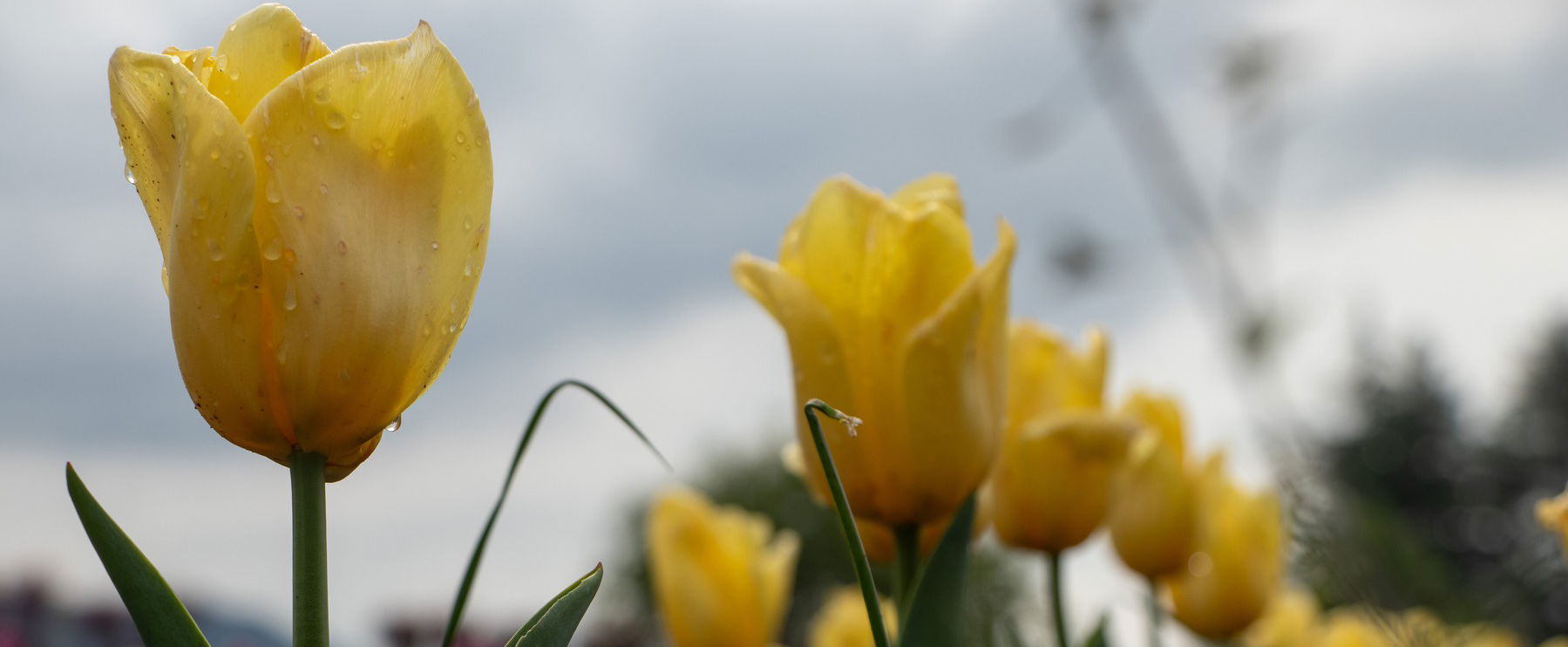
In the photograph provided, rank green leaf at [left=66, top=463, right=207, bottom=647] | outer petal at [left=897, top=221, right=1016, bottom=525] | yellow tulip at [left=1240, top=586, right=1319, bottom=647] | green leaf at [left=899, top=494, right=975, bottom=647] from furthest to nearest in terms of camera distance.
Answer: yellow tulip at [left=1240, top=586, right=1319, bottom=647] → outer petal at [left=897, top=221, right=1016, bottom=525] → green leaf at [left=899, top=494, right=975, bottom=647] → green leaf at [left=66, top=463, right=207, bottom=647]

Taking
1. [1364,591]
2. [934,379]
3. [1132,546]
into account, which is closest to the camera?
[1364,591]

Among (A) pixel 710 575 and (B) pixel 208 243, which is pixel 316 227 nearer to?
(B) pixel 208 243

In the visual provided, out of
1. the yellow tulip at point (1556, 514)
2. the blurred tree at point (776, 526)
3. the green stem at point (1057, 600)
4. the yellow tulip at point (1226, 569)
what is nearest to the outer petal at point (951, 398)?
the green stem at point (1057, 600)

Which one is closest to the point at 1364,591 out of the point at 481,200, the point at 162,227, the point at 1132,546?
the point at 481,200

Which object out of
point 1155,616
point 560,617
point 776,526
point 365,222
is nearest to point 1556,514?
point 560,617

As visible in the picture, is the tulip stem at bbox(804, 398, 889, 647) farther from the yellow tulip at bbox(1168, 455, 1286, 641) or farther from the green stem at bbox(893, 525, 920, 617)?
the yellow tulip at bbox(1168, 455, 1286, 641)

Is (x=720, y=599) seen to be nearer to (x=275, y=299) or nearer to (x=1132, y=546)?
(x=1132, y=546)

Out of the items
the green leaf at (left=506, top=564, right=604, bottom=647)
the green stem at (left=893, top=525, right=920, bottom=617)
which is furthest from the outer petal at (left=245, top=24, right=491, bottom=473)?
the green stem at (left=893, top=525, right=920, bottom=617)
